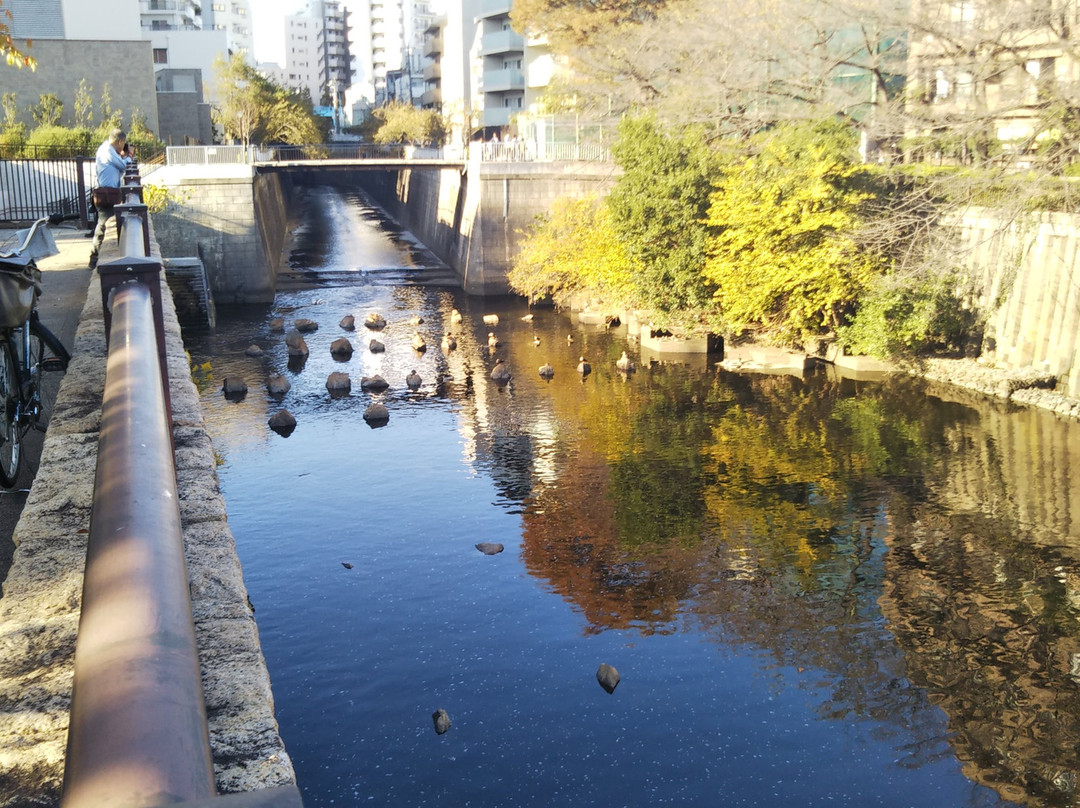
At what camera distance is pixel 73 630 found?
3.34 m

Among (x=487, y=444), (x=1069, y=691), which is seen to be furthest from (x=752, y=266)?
(x=1069, y=691)

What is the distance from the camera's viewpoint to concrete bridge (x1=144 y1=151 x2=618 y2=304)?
34.4m

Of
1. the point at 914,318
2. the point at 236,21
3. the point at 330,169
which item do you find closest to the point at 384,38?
the point at 236,21

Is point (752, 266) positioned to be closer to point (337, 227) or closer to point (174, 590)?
point (174, 590)

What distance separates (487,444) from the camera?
1864cm

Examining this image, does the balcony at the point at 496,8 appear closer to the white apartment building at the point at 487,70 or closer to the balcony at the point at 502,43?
the white apartment building at the point at 487,70

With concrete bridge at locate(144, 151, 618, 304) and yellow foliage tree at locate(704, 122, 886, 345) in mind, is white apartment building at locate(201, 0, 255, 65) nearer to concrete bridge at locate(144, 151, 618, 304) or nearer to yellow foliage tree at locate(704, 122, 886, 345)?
concrete bridge at locate(144, 151, 618, 304)

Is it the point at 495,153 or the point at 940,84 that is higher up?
the point at 940,84

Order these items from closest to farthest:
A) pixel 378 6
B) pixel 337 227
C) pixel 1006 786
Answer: pixel 1006 786, pixel 337 227, pixel 378 6

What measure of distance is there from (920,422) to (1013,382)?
110 inches

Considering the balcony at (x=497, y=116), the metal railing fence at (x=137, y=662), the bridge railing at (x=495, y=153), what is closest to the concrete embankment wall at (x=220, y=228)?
the bridge railing at (x=495, y=153)

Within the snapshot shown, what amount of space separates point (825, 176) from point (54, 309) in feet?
56.9

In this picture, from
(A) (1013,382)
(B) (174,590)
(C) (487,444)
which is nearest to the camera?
(B) (174,590)

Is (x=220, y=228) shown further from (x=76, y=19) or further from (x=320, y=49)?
(x=320, y=49)
